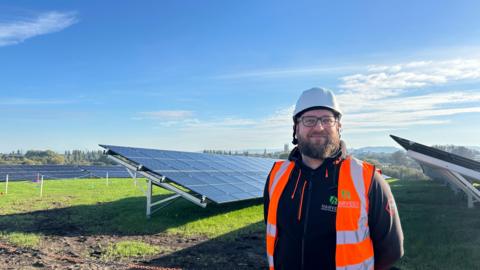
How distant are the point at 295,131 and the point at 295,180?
430mm

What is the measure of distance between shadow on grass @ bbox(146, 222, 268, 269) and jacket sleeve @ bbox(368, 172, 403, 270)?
521 cm

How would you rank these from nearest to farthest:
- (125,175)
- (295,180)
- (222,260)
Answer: (295,180) → (222,260) → (125,175)

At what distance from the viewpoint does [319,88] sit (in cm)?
274

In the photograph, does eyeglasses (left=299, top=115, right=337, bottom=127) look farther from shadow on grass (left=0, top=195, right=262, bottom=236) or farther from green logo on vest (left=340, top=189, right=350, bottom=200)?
shadow on grass (left=0, top=195, right=262, bottom=236)

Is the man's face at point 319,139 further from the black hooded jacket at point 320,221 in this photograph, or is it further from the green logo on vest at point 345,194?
the green logo on vest at point 345,194

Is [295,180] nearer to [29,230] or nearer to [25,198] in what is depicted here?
[29,230]

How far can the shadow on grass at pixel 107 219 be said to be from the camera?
10570 millimetres

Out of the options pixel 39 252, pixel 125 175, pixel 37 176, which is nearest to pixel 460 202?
pixel 39 252

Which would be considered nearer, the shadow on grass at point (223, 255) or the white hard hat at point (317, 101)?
the white hard hat at point (317, 101)

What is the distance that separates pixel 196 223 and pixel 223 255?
3.42m

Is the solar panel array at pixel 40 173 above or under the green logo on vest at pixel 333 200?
under

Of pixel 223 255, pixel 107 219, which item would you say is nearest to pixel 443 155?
pixel 223 255

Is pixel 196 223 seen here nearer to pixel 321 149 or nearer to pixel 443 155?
pixel 443 155

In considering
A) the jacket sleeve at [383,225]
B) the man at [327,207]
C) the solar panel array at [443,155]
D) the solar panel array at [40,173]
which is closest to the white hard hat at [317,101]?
the man at [327,207]
